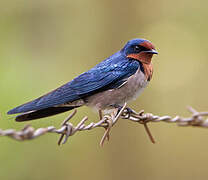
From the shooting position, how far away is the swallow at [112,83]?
327 centimetres

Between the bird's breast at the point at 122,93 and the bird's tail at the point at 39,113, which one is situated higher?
the bird's tail at the point at 39,113

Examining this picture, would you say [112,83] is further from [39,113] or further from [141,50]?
[39,113]

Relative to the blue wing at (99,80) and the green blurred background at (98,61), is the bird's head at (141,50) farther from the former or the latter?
the green blurred background at (98,61)

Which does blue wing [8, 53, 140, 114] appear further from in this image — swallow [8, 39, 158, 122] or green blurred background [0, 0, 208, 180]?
green blurred background [0, 0, 208, 180]

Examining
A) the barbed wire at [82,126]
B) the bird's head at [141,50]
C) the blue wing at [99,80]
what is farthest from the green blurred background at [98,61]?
the barbed wire at [82,126]

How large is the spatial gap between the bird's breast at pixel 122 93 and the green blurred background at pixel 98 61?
2.01m

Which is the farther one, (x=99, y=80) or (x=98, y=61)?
(x=98, y=61)

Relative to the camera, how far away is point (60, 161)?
19.5 ft

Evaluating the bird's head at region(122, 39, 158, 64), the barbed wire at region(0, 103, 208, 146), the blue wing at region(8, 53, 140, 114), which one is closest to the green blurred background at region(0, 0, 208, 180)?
the blue wing at region(8, 53, 140, 114)

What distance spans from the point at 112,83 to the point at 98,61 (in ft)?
11.7

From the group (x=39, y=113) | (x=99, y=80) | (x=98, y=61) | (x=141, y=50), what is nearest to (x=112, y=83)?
(x=99, y=80)

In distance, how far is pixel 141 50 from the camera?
3453 millimetres
